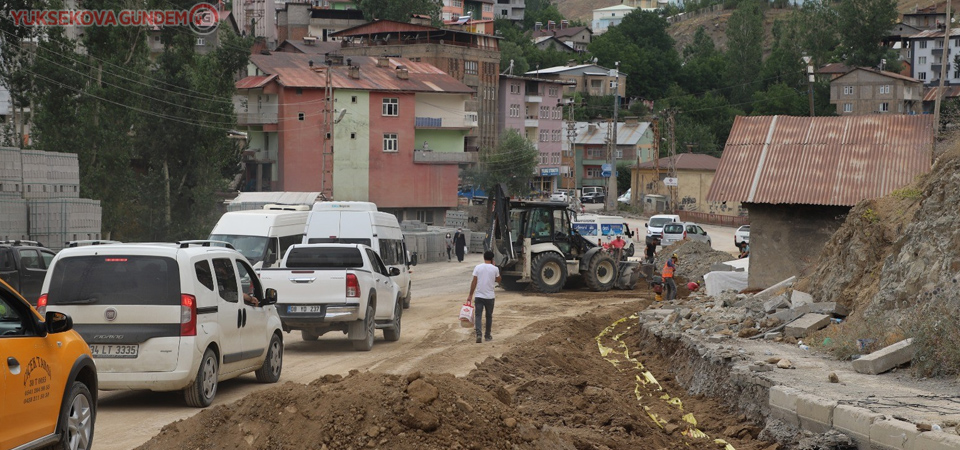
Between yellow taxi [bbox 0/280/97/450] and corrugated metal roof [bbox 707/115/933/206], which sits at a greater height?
corrugated metal roof [bbox 707/115/933/206]

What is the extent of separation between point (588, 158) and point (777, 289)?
101702 mm

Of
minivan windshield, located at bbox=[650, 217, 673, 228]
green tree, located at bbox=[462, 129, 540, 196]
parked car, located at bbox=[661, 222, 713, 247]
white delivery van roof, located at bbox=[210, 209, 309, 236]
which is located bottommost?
parked car, located at bbox=[661, 222, 713, 247]

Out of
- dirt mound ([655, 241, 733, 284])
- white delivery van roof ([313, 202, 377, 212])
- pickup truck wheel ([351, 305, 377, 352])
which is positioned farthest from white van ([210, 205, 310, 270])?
dirt mound ([655, 241, 733, 284])

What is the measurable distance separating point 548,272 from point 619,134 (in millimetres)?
93216

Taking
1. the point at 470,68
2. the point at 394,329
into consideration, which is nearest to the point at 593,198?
the point at 470,68

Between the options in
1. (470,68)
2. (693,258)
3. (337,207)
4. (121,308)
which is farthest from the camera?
(470,68)

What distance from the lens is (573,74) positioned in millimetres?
139750

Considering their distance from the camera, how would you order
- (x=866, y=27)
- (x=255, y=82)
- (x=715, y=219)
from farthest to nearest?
1. (x=866, y=27)
2. (x=715, y=219)
3. (x=255, y=82)

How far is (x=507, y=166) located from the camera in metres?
94.5

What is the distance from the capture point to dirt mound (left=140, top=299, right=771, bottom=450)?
779 cm

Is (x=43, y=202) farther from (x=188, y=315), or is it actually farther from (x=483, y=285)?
(x=188, y=315)

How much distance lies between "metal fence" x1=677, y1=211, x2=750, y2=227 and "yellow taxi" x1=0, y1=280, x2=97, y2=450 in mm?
80721

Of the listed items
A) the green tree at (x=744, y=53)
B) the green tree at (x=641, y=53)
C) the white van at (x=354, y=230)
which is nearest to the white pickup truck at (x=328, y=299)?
the white van at (x=354, y=230)

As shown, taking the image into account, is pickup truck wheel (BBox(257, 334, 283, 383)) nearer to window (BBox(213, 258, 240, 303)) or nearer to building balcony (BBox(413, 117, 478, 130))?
window (BBox(213, 258, 240, 303))
